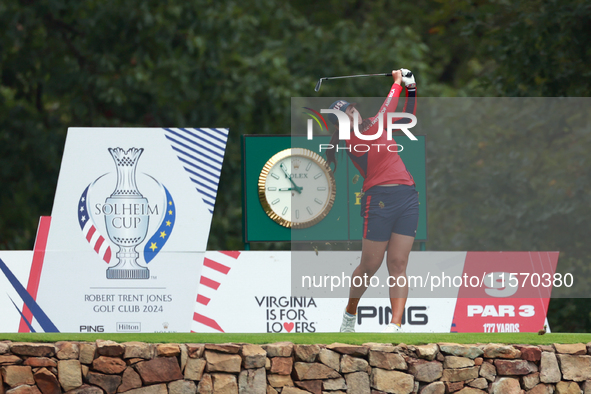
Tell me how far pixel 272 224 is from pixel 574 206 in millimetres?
3468

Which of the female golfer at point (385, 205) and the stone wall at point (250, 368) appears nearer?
the stone wall at point (250, 368)

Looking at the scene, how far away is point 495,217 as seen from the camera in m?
8.81

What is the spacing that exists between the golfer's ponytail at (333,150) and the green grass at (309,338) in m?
1.42

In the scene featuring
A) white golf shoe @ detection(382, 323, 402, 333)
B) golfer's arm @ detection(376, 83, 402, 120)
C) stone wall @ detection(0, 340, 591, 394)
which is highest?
golfer's arm @ detection(376, 83, 402, 120)

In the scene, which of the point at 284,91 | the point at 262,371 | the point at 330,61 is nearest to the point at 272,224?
the point at 262,371

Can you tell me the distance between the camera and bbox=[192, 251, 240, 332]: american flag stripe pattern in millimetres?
6574

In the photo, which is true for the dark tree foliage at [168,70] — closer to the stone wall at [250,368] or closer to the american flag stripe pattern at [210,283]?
the american flag stripe pattern at [210,283]

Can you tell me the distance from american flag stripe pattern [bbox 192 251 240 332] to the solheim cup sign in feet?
0.22

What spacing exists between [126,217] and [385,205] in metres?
2.19

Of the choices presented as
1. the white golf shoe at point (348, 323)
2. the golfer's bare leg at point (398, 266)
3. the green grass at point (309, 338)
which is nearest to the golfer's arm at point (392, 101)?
the golfer's bare leg at point (398, 266)

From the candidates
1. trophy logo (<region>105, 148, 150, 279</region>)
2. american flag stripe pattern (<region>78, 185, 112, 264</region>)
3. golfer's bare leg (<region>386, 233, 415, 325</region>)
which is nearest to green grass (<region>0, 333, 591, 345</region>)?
golfer's bare leg (<region>386, 233, 415, 325</region>)

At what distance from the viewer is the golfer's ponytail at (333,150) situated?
21.7 ft

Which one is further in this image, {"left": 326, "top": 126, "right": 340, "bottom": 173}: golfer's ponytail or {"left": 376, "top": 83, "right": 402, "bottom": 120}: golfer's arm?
{"left": 326, "top": 126, "right": 340, "bottom": 173}: golfer's ponytail

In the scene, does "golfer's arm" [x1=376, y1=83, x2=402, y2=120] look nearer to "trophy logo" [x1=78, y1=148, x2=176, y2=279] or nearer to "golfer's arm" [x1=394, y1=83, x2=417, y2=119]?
"golfer's arm" [x1=394, y1=83, x2=417, y2=119]
